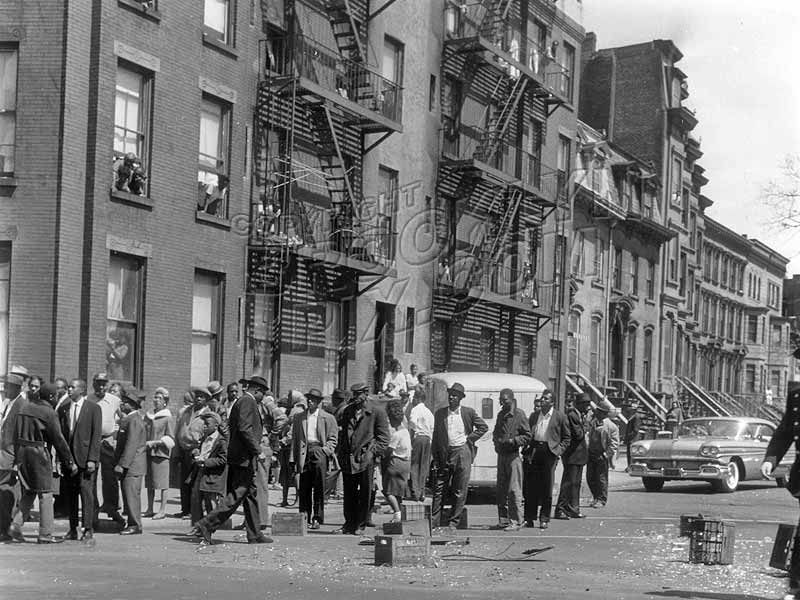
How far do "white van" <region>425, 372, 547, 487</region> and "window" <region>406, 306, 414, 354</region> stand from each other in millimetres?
6893

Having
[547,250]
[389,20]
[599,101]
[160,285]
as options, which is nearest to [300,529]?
[160,285]

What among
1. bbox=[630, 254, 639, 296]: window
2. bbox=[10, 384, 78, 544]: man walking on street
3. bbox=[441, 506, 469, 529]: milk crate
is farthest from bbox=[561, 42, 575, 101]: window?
bbox=[10, 384, 78, 544]: man walking on street

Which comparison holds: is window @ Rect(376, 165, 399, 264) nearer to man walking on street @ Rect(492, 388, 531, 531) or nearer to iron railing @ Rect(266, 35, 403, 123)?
iron railing @ Rect(266, 35, 403, 123)

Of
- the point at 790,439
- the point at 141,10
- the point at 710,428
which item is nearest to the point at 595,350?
the point at 710,428

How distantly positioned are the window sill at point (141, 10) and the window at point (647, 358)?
3273cm

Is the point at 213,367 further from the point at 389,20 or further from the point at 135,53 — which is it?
the point at 389,20

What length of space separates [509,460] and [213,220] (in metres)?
8.57

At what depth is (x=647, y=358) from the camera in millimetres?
49156

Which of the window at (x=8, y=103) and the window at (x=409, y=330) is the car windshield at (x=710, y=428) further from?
the window at (x=8, y=103)

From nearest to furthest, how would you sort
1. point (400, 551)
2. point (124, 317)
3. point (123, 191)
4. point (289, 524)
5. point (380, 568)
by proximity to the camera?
1. point (380, 568)
2. point (400, 551)
3. point (289, 524)
4. point (123, 191)
5. point (124, 317)

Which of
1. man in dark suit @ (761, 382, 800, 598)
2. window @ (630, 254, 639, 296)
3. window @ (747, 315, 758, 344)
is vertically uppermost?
window @ (630, 254, 639, 296)

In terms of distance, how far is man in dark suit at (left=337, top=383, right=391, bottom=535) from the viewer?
47.9ft

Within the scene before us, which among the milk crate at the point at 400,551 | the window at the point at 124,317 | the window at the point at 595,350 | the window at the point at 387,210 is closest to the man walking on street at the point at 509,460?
the milk crate at the point at 400,551

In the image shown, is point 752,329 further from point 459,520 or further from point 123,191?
point 459,520
